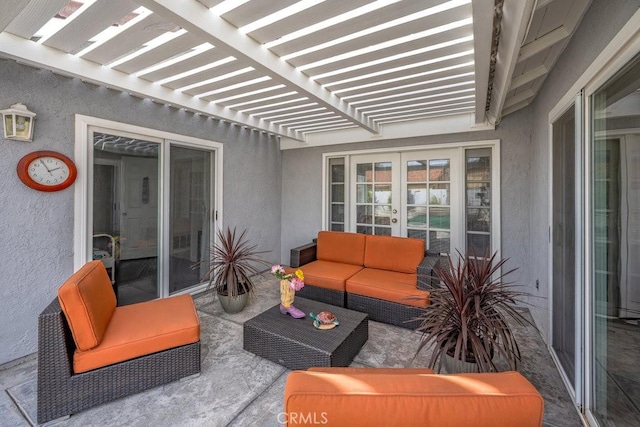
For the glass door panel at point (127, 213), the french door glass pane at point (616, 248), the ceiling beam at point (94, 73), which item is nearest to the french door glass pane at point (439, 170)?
the french door glass pane at point (616, 248)

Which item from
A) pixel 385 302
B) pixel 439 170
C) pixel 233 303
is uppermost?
pixel 439 170

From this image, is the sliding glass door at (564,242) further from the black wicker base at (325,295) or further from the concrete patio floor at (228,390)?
the black wicker base at (325,295)

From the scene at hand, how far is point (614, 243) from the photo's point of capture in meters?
1.58

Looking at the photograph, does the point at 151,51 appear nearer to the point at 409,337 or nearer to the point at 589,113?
the point at 589,113

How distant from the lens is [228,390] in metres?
2.11

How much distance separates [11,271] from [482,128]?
5.36m

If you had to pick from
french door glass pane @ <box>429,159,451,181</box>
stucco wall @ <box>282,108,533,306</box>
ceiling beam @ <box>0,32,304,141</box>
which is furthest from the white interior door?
french door glass pane @ <box>429,159,451,181</box>

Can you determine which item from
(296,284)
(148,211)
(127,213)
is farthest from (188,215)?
(296,284)

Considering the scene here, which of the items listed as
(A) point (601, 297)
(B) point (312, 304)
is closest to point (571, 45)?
(A) point (601, 297)

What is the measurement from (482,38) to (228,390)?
2982mm

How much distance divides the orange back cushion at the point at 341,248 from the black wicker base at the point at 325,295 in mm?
727

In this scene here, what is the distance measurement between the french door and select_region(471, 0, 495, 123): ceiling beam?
1693 millimetres

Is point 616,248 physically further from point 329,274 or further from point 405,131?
point 405,131

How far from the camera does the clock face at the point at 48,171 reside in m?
2.50
